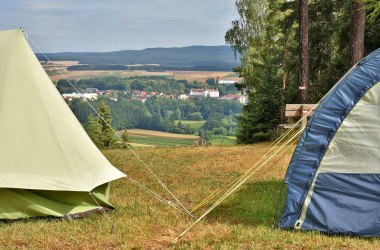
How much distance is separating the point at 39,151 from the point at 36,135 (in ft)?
0.85

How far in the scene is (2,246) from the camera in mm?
6832

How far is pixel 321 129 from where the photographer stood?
24.2 ft

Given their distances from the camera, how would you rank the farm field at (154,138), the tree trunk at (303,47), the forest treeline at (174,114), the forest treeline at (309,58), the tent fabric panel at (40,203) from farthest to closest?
the forest treeline at (174,114)
the farm field at (154,138)
the forest treeline at (309,58)
the tree trunk at (303,47)
the tent fabric panel at (40,203)

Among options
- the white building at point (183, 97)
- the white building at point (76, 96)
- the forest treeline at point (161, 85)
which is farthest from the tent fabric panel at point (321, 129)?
the white building at point (183, 97)

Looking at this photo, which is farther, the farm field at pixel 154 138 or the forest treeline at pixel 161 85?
the forest treeline at pixel 161 85

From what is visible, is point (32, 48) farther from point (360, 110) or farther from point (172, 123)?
point (172, 123)

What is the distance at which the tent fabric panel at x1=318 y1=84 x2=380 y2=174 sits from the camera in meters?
7.18

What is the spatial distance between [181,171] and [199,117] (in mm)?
73350

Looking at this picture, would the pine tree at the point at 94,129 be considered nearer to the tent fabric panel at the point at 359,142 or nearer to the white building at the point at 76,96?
the white building at the point at 76,96

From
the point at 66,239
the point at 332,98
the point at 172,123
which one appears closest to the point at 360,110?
the point at 332,98

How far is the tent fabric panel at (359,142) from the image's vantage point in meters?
7.18

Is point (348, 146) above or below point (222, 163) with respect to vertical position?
above

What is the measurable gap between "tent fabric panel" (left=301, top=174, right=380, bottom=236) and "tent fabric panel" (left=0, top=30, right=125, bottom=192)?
10.3 ft

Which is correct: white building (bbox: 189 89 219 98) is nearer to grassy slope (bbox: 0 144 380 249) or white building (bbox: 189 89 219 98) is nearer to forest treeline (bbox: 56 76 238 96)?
forest treeline (bbox: 56 76 238 96)
